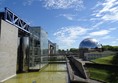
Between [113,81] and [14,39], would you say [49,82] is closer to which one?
[113,81]

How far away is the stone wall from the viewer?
924 inches

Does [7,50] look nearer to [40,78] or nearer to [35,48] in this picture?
[40,78]

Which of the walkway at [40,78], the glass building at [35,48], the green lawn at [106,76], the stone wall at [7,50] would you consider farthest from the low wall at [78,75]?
the glass building at [35,48]

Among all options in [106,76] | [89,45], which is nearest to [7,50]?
[106,76]

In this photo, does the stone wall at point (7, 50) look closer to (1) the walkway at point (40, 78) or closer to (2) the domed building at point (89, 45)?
(1) the walkway at point (40, 78)

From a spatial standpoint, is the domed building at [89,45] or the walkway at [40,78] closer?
the walkway at [40,78]

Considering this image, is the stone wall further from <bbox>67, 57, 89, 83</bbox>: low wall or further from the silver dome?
the silver dome

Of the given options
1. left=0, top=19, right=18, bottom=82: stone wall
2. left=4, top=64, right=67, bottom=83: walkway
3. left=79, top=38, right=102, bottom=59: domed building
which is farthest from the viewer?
left=79, top=38, right=102, bottom=59: domed building

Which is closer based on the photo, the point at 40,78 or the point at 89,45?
the point at 40,78

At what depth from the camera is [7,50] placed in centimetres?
2569

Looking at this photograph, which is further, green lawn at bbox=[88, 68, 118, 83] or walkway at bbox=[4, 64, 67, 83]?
walkway at bbox=[4, 64, 67, 83]

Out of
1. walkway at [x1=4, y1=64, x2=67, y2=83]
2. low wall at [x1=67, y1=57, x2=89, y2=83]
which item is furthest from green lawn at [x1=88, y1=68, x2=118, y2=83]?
walkway at [x1=4, y1=64, x2=67, y2=83]

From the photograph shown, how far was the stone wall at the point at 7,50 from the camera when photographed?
23.5 meters

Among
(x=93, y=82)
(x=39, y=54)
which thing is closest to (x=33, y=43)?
(x=39, y=54)
